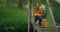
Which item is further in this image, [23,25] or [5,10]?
[5,10]

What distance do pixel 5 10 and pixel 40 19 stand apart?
25.4ft

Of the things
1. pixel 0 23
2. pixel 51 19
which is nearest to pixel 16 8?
pixel 0 23

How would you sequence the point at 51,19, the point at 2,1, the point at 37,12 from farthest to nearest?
the point at 2,1
the point at 37,12
the point at 51,19

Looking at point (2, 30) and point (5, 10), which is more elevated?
point (5, 10)

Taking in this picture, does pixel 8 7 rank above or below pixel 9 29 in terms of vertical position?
above

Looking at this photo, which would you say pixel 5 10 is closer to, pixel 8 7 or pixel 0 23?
pixel 8 7

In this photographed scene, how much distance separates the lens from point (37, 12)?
7.80 metres

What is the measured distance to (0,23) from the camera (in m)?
12.0

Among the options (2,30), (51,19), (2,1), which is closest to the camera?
(51,19)

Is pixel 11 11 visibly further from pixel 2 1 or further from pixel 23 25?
pixel 23 25

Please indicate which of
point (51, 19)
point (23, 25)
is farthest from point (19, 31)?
point (51, 19)

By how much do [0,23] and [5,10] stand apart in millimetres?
3487

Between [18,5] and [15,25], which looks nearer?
[15,25]

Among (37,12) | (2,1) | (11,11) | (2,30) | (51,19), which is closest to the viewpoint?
(51,19)
